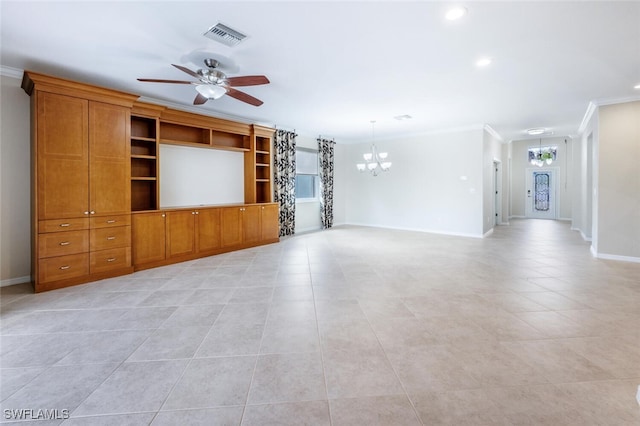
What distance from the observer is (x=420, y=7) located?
2553mm

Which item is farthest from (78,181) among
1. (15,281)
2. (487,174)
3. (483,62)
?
(487,174)

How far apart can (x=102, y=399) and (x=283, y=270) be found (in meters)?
2.95

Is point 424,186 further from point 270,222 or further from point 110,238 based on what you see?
point 110,238

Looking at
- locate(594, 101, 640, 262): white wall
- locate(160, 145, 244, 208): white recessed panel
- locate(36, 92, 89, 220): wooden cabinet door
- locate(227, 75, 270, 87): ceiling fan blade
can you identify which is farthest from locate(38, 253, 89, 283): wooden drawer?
locate(594, 101, 640, 262): white wall

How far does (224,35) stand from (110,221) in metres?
3.12

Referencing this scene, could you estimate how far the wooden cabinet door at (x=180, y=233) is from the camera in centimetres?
505

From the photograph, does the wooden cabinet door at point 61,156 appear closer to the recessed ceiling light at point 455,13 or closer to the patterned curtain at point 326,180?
the recessed ceiling light at point 455,13

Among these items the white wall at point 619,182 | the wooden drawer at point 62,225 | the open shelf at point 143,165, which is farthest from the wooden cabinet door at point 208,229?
the white wall at point 619,182

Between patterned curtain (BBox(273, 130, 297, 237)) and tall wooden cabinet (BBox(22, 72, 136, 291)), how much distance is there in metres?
3.54

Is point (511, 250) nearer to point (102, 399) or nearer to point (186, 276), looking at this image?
point (186, 276)

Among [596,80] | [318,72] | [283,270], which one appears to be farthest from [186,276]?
[596,80]

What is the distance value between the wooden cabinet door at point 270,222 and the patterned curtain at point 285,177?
1.97ft

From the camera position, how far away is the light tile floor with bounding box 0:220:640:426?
5.65 ft

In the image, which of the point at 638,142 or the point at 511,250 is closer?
the point at 638,142
